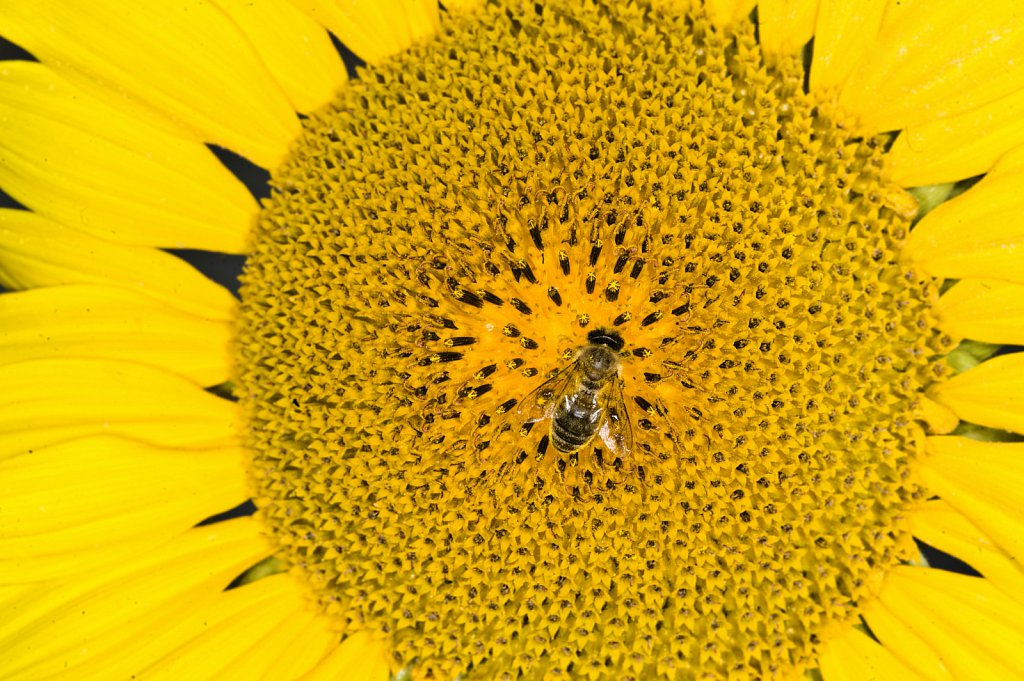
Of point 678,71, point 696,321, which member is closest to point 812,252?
point 696,321

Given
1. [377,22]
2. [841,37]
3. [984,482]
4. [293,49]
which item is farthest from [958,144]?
[293,49]

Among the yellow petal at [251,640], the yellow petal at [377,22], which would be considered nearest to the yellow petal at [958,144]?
the yellow petal at [377,22]

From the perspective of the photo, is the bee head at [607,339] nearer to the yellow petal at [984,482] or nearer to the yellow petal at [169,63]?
the yellow petal at [984,482]

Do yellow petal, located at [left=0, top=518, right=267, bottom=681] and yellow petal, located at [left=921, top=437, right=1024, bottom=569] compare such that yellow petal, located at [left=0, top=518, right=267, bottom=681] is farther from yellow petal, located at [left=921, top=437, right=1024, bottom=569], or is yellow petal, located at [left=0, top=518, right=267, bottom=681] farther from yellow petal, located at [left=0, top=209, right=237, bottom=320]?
yellow petal, located at [left=921, top=437, right=1024, bottom=569]

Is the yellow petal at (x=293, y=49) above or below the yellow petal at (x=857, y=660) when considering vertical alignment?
above

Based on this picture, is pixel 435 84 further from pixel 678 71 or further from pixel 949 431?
pixel 949 431

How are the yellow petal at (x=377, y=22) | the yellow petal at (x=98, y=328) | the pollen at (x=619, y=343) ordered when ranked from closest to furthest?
the pollen at (x=619, y=343) < the yellow petal at (x=377, y=22) < the yellow petal at (x=98, y=328)

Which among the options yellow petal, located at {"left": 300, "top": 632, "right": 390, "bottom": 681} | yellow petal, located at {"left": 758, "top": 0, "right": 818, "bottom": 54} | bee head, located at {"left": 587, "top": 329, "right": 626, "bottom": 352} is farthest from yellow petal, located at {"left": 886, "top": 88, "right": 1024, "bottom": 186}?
yellow petal, located at {"left": 300, "top": 632, "right": 390, "bottom": 681}
